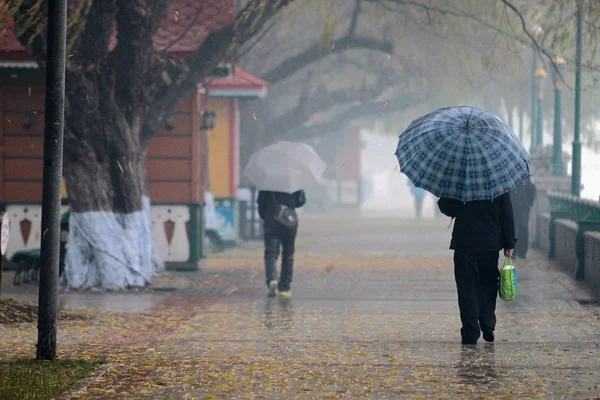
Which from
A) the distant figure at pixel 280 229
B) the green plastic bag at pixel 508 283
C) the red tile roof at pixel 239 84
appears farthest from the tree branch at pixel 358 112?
the green plastic bag at pixel 508 283

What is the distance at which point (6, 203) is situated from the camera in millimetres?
19562

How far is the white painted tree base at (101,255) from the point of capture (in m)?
16.2

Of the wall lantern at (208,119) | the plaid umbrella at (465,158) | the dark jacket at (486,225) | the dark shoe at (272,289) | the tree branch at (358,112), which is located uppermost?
the tree branch at (358,112)

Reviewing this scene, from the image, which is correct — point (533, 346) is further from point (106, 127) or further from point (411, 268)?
point (411, 268)

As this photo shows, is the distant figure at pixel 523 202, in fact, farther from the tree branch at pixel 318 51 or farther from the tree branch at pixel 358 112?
the tree branch at pixel 358 112

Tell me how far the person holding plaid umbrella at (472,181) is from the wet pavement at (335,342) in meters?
0.51

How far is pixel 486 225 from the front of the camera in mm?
10664

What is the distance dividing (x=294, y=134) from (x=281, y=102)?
9729 millimetres

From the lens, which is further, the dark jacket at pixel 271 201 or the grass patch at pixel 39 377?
the dark jacket at pixel 271 201

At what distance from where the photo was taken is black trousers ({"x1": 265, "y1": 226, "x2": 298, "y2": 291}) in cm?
1514

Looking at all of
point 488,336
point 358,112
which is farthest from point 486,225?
point 358,112

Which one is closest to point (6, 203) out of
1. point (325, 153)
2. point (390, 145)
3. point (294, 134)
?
point (294, 134)

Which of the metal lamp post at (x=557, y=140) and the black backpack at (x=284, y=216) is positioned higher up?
the metal lamp post at (x=557, y=140)

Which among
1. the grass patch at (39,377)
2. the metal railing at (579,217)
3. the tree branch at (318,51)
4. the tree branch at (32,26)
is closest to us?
the grass patch at (39,377)
